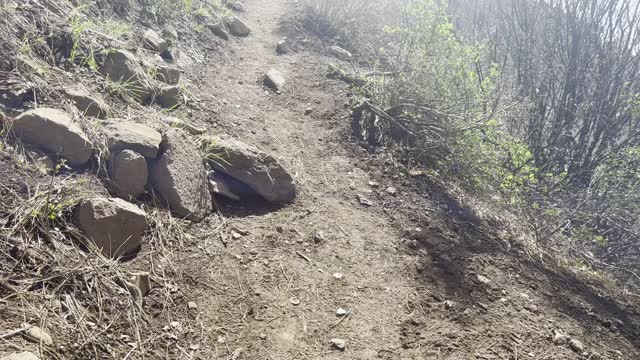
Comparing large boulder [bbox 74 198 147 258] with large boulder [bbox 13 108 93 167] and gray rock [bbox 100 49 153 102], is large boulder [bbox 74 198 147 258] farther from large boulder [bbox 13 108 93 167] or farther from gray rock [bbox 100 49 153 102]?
gray rock [bbox 100 49 153 102]

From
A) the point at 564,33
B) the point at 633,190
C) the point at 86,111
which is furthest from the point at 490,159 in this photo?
the point at 86,111

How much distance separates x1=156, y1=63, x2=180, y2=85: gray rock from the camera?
4.00 metres

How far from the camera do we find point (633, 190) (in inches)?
160

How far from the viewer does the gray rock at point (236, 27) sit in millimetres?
6477

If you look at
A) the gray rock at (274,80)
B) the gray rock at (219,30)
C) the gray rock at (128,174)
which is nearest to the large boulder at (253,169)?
the gray rock at (128,174)

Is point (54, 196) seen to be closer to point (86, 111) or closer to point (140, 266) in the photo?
point (140, 266)

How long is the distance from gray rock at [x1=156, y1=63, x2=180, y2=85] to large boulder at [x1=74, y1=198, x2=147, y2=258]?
1.68 metres

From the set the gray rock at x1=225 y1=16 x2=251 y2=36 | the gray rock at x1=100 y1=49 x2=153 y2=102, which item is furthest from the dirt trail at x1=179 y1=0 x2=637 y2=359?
the gray rock at x1=225 y1=16 x2=251 y2=36

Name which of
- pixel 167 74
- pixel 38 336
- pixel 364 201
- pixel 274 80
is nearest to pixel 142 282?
pixel 38 336

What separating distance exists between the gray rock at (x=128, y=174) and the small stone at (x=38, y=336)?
3.21ft

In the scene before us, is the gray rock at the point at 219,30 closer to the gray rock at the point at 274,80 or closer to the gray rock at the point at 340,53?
the gray rock at the point at 274,80

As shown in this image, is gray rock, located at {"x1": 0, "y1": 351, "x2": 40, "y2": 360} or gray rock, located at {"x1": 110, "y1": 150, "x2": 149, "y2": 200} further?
gray rock, located at {"x1": 110, "y1": 150, "x2": 149, "y2": 200}

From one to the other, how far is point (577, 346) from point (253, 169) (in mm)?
2033

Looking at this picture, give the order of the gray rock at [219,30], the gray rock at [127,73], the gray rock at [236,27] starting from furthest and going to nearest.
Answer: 1. the gray rock at [236,27]
2. the gray rock at [219,30]
3. the gray rock at [127,73]
